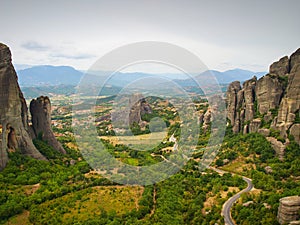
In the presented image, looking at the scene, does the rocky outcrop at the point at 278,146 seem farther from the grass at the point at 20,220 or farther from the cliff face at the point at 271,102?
the grass at the point at 20,220

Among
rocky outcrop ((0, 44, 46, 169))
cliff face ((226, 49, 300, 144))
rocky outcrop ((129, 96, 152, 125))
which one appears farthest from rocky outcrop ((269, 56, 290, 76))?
rocky outcrop ((0, 44, 46, 169))

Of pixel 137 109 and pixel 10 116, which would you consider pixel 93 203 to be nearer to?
pixel 10 116

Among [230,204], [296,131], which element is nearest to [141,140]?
[296,131]

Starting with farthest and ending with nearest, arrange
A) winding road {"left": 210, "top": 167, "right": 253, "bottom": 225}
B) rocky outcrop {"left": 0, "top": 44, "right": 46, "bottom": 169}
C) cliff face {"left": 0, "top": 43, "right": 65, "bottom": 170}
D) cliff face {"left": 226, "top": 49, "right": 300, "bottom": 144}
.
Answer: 1. cliff face {"left": 226, "top": 49, "right": 300, "bottom": 144}
2. rocky outcrop {"left": 0, "top": 44, "right": 46, "bottom": 169}
3. cliff face {"left": 0, "top": 43, "right": 65, "bottom": 170}
4. winding road {"left": 210, "top": 167, "right": 253, "bottom": 225}

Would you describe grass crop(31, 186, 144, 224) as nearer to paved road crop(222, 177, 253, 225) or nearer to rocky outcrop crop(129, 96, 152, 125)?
paved road crop(222, 177, 253, 225)

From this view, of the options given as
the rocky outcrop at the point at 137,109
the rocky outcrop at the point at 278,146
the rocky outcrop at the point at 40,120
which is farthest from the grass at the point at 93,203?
the rocky outcrop at the point at 137,109
